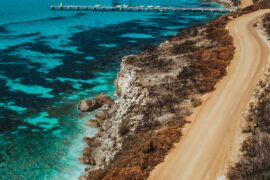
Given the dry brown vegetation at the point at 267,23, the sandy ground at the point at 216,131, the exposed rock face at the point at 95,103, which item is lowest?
the exposed rock face at the point at 95,103

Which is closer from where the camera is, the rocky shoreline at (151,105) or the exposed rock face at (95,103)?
the rocky shoreline at (151,105)

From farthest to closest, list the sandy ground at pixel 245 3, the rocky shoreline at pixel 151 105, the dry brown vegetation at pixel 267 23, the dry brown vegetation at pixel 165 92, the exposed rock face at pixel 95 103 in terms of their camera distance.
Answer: the sandy ground at pixel 245 3 < the dry brown vegetation at pixel 267 23 < the exposed rock face at pixel 95 103 < the rocky shoreline at pixel 151 105 < the dry brown vegetation at pixel 165 92

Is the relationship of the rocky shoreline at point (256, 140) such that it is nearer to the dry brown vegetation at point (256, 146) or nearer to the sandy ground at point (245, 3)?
the dry brown vegetation at point (256, 146)

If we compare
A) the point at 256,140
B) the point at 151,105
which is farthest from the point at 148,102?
the point at 256,140

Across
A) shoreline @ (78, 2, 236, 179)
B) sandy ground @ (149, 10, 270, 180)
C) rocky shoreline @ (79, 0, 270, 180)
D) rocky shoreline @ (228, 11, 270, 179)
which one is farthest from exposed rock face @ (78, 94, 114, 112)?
rocky shoreline @ (228, 11, 270, 179)

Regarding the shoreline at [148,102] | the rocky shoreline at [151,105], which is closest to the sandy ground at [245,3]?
the rocky shoreline at [151,105]

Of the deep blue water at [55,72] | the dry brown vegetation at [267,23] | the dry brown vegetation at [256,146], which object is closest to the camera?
the dry brown vegetation at [256,146]

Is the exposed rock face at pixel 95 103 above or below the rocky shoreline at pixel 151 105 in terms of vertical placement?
below
